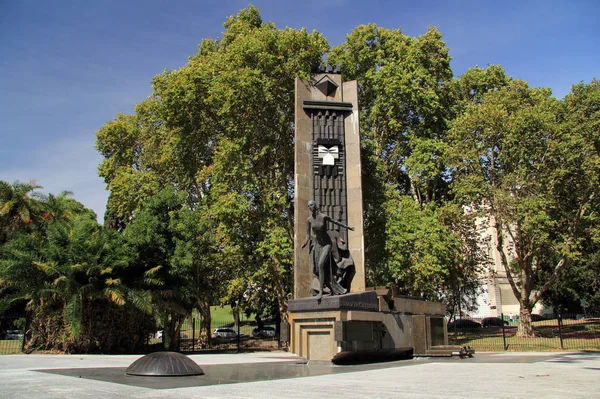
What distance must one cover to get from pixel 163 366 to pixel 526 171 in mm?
24020

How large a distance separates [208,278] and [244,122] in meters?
8.52

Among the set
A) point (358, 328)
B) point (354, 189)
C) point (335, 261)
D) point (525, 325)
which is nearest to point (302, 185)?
point (354, 189)

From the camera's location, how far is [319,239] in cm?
1465

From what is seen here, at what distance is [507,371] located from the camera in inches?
411

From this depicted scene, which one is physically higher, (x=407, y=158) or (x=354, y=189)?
(x=407, y=158)

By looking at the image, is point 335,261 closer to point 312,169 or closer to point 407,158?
point 312,169

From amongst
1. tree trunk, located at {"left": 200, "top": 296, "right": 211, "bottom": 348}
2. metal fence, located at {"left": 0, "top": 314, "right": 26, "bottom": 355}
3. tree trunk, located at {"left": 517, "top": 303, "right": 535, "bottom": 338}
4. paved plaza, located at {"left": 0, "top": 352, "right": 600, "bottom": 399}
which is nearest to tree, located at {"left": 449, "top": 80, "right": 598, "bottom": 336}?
tree trunk, located at {"left": 517, "top": 303, "right": 535, "bottom": 338}

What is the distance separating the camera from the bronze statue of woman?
46.8 feet

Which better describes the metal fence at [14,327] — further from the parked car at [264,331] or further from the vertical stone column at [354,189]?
the parked car at [264,331]

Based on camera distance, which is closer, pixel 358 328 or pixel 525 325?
pixel 358 328

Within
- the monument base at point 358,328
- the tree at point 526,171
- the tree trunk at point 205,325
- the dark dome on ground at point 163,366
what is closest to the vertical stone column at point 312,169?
the monument base at point 358,328

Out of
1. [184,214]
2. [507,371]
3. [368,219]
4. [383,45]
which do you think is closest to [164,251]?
[184,214]

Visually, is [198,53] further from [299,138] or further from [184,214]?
[299,138]

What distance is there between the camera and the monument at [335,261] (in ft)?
43.8
